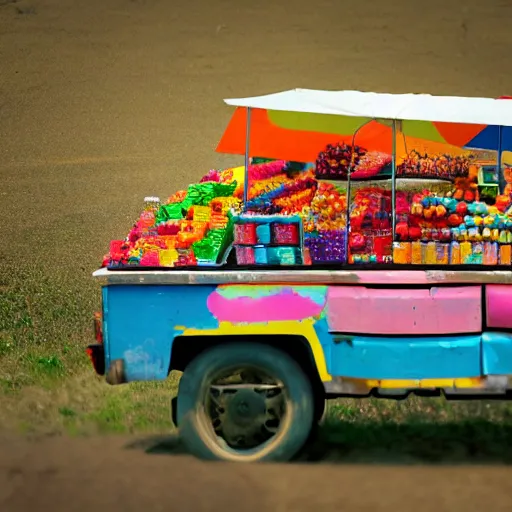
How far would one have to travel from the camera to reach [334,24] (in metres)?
30.4

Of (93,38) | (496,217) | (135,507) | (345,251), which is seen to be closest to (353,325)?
(345,251)

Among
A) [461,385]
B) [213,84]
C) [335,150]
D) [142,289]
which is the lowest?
[461,385]

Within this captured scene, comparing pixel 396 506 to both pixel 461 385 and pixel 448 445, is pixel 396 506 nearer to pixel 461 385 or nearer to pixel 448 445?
pixel 461 385

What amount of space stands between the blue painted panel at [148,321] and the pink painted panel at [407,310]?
0.84 metres

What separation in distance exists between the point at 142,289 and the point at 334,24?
79.3ft

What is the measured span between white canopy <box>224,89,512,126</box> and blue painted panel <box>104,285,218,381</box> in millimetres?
1447

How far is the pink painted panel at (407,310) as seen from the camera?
23.5 feet

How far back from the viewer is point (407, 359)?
283 inches

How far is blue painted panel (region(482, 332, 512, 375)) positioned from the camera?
7164mm

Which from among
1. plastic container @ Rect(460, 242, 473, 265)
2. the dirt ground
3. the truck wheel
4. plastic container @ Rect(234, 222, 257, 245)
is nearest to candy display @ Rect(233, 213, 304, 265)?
plastic container @ Rect(234, 222, 257, 245)

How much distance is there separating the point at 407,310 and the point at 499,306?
0.56 m

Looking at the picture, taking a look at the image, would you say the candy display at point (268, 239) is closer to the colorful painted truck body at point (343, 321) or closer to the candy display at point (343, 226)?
the candy display at point (343, 226)

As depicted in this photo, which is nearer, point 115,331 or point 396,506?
point 396,506

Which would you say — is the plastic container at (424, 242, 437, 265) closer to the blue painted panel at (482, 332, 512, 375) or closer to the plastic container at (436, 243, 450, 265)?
the plastic container at (436, 243, 450, 265)
